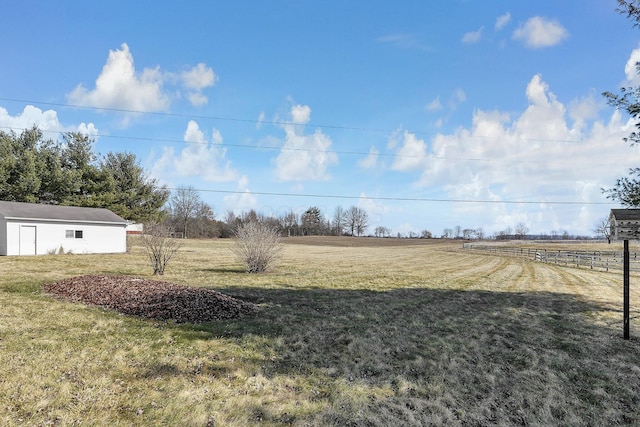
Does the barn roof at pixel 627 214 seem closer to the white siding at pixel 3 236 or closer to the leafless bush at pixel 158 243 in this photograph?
the leafless bush at pixel 158 243

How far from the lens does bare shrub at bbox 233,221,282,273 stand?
17.5 m

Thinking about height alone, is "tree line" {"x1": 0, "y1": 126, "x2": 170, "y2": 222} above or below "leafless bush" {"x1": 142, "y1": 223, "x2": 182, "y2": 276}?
above

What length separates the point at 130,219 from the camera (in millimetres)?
39125

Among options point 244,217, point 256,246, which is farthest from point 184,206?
point 256,246

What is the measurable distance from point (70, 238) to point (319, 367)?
27636 millimetres

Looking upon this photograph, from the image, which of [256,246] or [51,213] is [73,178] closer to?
[51,213]

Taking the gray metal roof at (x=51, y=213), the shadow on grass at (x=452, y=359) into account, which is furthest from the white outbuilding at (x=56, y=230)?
the shadow on grass at (x=452, y=359)

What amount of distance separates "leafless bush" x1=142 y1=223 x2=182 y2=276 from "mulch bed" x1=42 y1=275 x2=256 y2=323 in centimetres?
467

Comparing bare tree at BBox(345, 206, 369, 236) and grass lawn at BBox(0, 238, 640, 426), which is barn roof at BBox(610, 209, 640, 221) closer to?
grass lawn at BBox(0, 238, 640, 426)

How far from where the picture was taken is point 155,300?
28.7 ft

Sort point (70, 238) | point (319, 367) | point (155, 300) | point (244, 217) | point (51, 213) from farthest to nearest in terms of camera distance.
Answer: point (244, 217), point (70, 238), point (51, 213), point (155, 300), point (319, 367)

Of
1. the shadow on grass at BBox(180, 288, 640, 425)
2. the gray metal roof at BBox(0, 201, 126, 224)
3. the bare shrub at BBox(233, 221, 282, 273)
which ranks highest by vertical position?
the gray metal roof at BBox(0, 201, 126, 224)

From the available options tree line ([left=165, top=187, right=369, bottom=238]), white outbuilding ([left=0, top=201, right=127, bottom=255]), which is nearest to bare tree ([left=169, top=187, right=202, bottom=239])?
tree line ([left=165, top=187, right=369, bottom=238])

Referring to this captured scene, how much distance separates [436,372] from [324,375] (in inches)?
70.4
